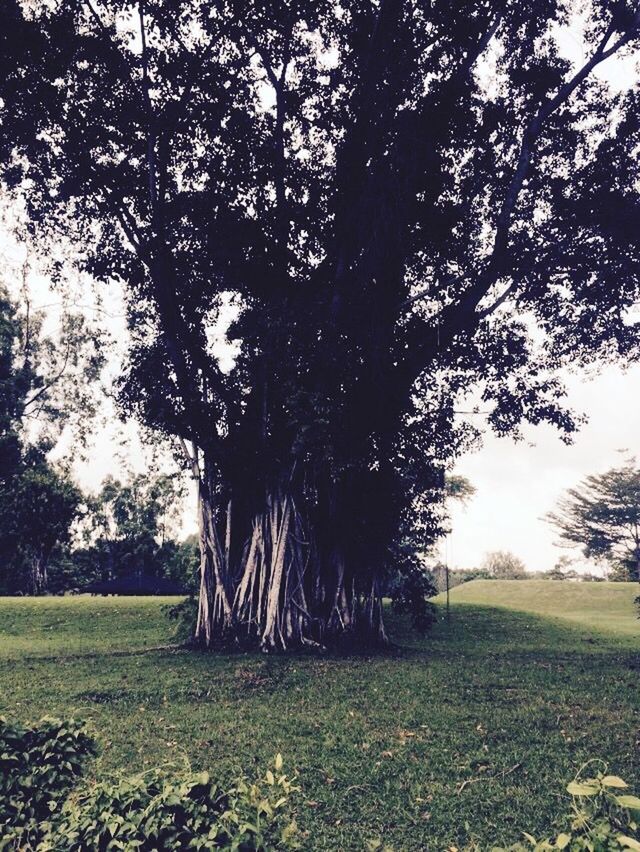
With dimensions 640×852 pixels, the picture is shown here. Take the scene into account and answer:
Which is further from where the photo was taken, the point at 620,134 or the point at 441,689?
the point at 620,134

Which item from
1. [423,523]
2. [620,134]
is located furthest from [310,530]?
[620,134]

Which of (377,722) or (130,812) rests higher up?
(130,812)

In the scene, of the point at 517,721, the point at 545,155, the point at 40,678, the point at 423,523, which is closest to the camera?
the point at 517,721

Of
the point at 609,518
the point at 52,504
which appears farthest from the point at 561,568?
the point at 52,504

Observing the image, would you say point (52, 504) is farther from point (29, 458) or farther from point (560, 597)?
point (560, 597)

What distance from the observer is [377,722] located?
5.84 m

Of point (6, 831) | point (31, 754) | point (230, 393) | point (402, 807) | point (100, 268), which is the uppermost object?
point (100, 268)

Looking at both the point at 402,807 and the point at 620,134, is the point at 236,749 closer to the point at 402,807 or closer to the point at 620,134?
the point at 402,807

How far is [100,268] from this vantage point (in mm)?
10359

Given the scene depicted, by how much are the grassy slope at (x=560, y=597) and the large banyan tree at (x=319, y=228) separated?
547 inches

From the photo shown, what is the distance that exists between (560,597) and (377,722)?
2401 centimetres

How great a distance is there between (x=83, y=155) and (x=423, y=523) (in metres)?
8.79

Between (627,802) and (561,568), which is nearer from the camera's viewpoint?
(627,802)

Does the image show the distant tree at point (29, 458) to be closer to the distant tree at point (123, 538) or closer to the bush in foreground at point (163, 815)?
the distant tree at point (123, 538)
